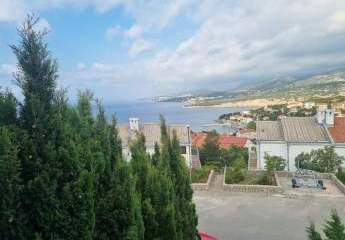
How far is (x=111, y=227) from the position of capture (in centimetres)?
902

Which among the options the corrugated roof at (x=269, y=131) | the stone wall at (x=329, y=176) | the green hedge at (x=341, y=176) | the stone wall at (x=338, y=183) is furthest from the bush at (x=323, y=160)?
the corrugated roof at (x=269, y=131)

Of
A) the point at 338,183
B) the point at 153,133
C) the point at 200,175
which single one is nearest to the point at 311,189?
the point at 338,183

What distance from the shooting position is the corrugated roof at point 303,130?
1476 inches

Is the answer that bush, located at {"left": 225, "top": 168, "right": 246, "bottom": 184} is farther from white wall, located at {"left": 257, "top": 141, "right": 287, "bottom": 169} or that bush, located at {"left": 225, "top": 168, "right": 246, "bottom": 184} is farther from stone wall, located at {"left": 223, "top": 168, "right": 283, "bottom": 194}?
white wall, located at {"left": 257, "top": 141, "right": 287, "bottom": 169}

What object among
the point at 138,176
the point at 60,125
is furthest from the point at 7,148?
the point at 138,176

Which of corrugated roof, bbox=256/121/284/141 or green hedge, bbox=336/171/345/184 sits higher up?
corrugated roof, bbox=256/121/284/141

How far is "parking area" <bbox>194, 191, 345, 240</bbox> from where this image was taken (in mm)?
21109

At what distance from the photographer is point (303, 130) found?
128ft

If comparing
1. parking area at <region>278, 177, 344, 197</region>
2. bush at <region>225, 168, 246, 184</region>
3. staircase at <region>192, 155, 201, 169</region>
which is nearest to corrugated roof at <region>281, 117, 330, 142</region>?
parking area at <region>278, 177, 344, 197</region>

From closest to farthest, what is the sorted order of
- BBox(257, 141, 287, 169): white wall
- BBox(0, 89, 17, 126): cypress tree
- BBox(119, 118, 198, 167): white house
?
BBox(0, 89, 17, 126): cypress tree → BBox(257, 141, 287, 169): white wall → BBox(119, 118, 198, 167): white house

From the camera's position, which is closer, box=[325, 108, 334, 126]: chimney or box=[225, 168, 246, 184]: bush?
box=[225, 168, 246, 184]: bush

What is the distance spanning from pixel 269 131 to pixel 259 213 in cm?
1642

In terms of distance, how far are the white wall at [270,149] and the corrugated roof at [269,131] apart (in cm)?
46

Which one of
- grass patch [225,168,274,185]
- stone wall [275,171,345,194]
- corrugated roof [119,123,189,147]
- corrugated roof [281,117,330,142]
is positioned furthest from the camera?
corrugated roof [119,123,189,147]
